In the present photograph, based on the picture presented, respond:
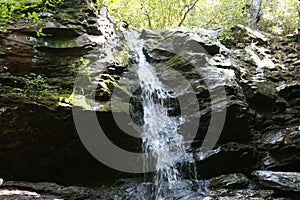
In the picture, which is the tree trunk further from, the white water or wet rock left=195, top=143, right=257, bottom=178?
wet rock left=195, top=143, right=257, bottom=178

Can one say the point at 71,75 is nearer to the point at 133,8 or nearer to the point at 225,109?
the point at 225,109

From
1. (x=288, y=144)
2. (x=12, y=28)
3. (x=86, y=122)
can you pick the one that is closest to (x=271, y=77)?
(x=288, y=144)

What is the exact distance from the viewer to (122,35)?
787 centimetres

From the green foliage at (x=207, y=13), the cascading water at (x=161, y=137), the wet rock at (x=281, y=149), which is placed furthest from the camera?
the green foliage at (x=207, y=13)

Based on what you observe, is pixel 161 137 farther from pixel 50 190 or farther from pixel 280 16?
pixel 280 16

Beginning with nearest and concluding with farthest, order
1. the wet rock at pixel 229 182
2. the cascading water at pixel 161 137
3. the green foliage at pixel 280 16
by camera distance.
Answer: the wet rock at pixel 229 182 → the cascading water at pixel 161 137 → the green foliage at pixel 280 16

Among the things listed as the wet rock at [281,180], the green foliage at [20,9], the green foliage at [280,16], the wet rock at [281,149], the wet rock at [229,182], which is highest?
the green foliage at [280,16]

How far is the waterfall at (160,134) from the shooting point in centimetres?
563

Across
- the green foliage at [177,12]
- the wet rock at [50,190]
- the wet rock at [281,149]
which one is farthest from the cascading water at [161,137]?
the green foliage at [177,12]

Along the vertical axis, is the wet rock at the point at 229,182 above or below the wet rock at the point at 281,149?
below

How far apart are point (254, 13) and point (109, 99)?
843 centimetres

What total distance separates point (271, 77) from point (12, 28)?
6.79 m

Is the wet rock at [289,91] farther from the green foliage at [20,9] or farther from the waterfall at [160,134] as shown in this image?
the green foliage at [20,9]

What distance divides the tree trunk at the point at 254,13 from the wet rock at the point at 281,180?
24.1ft
